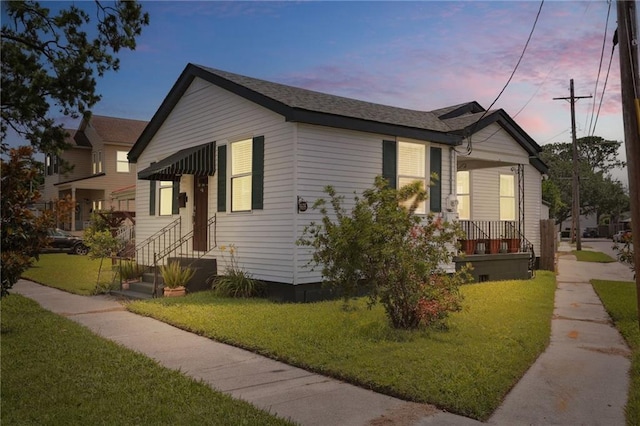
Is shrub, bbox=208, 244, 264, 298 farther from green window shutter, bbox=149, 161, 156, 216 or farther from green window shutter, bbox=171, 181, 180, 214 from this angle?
green window shutter, bbox=149, 161, 156, 216

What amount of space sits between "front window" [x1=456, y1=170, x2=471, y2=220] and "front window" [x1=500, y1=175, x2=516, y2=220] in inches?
62.3

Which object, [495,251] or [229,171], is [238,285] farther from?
[495,251]

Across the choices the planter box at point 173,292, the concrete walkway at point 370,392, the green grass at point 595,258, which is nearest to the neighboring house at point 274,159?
the planter box at point 173,292

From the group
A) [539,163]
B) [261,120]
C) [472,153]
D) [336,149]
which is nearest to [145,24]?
[261,120]

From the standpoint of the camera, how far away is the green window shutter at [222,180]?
12.8 metres

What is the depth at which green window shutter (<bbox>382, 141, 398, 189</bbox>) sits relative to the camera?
A: 12.4 meters

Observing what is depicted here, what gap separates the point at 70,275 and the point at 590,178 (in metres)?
61.8

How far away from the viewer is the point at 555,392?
5.45m

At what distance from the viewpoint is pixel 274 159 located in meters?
11.4

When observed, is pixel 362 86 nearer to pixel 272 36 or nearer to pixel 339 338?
pixel 272 36

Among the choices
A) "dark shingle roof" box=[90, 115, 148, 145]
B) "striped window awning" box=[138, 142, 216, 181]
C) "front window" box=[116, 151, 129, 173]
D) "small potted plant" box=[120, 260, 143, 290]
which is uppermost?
"dark shingle roof" box=[90, 115, 148, 145]

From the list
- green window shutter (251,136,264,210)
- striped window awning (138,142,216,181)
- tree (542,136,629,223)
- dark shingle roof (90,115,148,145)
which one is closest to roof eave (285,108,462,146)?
green window shutter (251,136,264,210)

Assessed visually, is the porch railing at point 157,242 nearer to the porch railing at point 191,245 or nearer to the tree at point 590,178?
the porch railing at point 191,245

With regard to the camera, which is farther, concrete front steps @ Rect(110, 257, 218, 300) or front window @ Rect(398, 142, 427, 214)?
front window @ Rect(398, 142, 427, 214)
